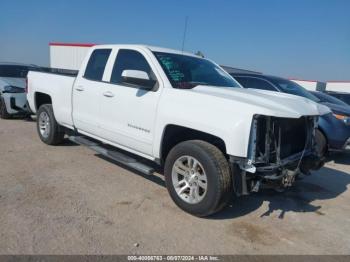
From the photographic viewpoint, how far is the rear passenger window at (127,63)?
479 cm

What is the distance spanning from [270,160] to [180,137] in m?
1.16

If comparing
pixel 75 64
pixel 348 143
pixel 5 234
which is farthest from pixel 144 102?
pixel 75 64

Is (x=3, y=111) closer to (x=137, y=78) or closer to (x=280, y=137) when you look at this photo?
(x=137, y=78)

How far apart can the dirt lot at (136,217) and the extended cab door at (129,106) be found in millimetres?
661

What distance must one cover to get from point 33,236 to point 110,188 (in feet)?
4.94

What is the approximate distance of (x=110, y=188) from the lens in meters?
4.73

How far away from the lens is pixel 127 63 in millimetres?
5047

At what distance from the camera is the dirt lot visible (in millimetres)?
3332

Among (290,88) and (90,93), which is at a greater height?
(290,88)

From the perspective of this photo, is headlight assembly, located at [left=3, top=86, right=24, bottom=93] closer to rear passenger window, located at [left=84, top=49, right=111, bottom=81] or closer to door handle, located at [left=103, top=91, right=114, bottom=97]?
rear passenger window, located at [left=84, top=49, right=111, bottom=81]

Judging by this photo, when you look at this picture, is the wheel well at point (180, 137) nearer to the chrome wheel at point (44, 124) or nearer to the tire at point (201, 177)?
the tire at point (201, 177)

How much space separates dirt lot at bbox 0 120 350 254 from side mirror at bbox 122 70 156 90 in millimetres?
1438

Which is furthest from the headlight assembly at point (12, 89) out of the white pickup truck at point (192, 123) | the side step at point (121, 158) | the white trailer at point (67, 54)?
the white trailer at point (67, 54)

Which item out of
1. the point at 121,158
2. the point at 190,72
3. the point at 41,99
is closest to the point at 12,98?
the point at 41,99
